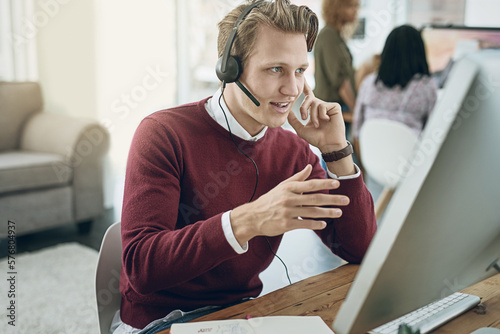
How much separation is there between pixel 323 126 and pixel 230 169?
0.75 feet

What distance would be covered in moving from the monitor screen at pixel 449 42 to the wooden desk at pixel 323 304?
88.1 inches

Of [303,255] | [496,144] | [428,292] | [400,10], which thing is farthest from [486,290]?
[400,10]

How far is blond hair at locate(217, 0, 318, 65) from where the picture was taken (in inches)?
40.1

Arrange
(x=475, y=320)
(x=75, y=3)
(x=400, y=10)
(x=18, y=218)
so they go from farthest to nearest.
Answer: (x=400, y=10), (x=75, y=3), (x=18, y=218), (x=475, y=320)

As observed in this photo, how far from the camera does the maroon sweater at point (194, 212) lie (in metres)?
0.82

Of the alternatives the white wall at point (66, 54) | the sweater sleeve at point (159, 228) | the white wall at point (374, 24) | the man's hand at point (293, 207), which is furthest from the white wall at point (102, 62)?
the man's hand at point (293, 207)

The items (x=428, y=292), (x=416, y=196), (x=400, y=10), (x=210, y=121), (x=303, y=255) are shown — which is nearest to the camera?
(x=416, y=196)

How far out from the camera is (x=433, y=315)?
73cm

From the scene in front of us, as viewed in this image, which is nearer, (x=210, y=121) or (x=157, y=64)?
(x=210, y=121)

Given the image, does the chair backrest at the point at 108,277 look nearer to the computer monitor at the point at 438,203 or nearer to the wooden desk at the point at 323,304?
the wooden desk at the point at 323,304

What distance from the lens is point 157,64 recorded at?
409cm

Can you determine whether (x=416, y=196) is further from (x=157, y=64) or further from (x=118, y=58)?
(x=157, y=64)

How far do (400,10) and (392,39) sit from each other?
2.08 meters

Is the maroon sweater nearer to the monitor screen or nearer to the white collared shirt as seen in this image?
the white collared shirt
